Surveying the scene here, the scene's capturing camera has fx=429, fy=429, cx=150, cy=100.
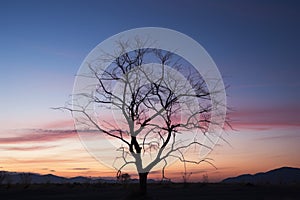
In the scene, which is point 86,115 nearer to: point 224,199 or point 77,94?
point 77,94

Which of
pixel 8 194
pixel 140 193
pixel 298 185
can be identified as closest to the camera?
pixel 140 193

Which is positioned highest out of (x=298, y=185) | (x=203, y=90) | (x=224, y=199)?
(x=203, y=90)

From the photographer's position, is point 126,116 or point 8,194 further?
point 8,194

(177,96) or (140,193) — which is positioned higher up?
(177,96)

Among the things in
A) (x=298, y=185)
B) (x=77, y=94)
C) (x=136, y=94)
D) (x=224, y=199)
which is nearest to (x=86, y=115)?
(x=77, y=94)

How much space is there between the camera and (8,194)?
28719 mm

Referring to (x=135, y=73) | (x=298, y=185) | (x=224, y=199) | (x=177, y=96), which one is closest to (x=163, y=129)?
(x=177, y=96)

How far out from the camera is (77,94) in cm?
2291

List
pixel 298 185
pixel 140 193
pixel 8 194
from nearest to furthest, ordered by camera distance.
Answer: pixel 140 193 → pixel 8 194 → pixel 298 185

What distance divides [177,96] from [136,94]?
2.20 meters

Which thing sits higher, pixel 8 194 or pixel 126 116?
pixel 126 116

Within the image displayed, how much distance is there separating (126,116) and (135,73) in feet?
7.80

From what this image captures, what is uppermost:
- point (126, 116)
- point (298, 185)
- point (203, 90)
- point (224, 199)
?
point (203, 90)

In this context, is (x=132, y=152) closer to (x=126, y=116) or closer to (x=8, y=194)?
(x=126, y=116)
